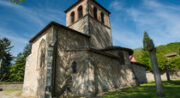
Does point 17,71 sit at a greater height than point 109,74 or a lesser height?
lesser

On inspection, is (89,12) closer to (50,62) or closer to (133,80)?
(50,62)

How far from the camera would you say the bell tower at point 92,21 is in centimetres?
1529

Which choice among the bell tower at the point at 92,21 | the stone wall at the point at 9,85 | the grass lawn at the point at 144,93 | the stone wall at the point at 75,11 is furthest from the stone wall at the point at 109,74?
the stone wall at the point at 9,85

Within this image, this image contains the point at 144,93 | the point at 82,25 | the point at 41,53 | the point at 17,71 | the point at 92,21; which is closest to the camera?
the point at 144,93

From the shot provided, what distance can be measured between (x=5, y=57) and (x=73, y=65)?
103 ft

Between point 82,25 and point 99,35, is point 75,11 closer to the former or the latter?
point 82,25

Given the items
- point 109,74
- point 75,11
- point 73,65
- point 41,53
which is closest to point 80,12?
point 75,11

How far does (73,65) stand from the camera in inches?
402

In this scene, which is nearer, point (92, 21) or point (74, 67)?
point (74, 67)

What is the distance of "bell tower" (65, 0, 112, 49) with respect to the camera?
50.2 ft

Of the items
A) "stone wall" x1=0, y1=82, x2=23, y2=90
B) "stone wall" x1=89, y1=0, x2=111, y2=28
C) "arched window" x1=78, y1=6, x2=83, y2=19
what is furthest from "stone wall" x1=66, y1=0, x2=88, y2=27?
"stone wall" x1=0, y1=82, x2=23, y2=90

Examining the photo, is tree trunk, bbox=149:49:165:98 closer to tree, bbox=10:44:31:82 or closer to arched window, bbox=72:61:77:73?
arched window, bbox=72:61:77:73

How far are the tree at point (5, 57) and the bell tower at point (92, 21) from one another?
905 inches

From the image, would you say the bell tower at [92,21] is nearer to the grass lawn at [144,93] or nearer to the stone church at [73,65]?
the stone church at [73,65]
